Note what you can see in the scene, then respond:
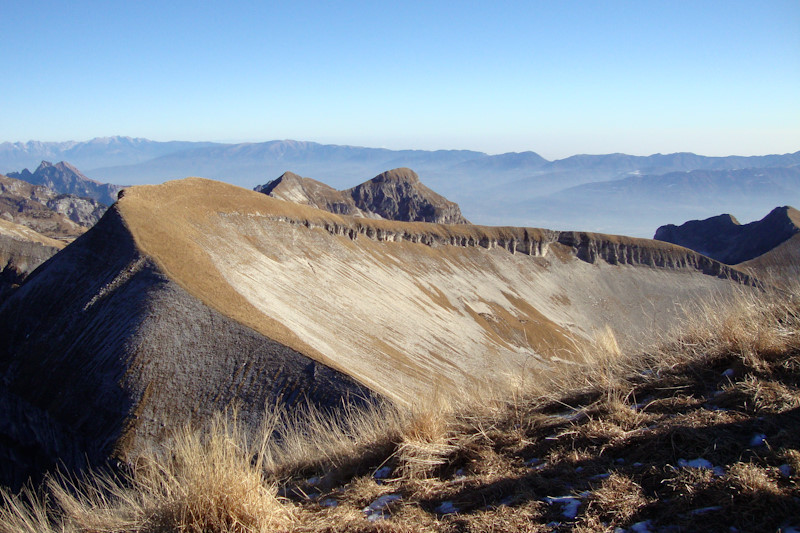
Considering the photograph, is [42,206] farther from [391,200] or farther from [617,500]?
[617,500]

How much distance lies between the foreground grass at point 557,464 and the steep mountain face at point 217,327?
1030 millimetres

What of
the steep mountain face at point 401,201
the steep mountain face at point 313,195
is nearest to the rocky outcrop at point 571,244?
the steep mountain face at point 313,195

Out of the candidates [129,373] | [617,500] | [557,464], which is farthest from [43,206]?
[617,500]

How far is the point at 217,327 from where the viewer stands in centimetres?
2580

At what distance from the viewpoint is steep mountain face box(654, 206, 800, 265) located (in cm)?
12000

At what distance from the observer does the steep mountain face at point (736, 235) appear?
12000cm

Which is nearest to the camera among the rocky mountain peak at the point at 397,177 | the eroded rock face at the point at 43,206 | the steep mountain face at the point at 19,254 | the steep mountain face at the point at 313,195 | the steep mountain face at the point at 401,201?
the steep mountain face at the point at 19,254

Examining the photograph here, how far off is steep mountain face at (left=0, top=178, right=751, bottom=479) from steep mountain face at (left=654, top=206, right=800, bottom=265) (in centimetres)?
8917

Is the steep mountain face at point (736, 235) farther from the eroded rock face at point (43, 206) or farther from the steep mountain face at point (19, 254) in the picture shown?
the eroded rock face at point (43, 206)

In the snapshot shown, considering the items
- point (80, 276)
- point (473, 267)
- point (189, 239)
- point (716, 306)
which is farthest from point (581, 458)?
point (473, 267)

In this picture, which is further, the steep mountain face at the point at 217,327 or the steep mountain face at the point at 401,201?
the steep mountain face at the point at 401,201

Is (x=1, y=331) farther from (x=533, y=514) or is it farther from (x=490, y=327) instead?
(x=490, y=327)

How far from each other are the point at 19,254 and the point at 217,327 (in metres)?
51.8

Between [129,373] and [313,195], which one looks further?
[313,195]
